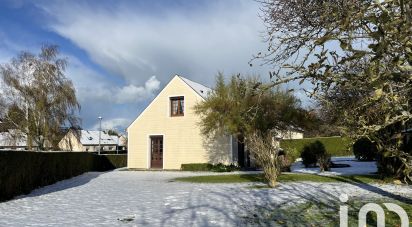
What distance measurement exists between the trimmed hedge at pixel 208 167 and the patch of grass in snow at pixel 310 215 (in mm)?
16848

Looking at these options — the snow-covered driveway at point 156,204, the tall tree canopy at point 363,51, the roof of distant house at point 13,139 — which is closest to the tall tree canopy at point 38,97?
the roof of distant house at point 13,139

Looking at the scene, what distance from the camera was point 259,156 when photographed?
→ 52.4 feet

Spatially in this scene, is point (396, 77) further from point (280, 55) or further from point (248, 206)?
point (248, 206)

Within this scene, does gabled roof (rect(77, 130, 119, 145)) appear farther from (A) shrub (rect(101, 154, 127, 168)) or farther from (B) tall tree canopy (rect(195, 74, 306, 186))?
(B) tall tree canopy (rect(195, 74, 306, 186))

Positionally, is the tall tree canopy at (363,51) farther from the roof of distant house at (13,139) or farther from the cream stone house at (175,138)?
the roof of distant house at (13,139)

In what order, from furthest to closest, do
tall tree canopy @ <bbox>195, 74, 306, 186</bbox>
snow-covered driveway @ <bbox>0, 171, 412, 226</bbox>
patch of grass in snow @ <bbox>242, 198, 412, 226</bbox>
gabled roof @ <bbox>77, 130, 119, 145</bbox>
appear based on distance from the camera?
1. gabled roof @ <bbox>77, 130, 119, 145</bbox>
2. tall tree canopy @ <bbox>195, 74, 306, 186</bbox>
3. snow-covered driveway @ <bbox>0, 171, 412, 226</bbox>
4. patch of grass in snow @ <bbox>242, 198, 412, 226</bbox>

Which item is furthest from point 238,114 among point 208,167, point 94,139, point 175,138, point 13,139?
point 94,139

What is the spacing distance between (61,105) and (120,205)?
90.5 ft

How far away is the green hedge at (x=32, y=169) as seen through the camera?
12891 millimetres

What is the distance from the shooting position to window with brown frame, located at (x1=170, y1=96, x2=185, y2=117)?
31719 mm

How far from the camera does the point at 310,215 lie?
9.01 meters

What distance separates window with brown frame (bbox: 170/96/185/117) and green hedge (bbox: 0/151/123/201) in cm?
859

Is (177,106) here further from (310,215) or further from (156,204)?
(310,215)

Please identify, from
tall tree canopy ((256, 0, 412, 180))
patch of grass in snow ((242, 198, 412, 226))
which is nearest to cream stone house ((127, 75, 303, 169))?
patch of grass in snow ((242, 198, 412, 226))
